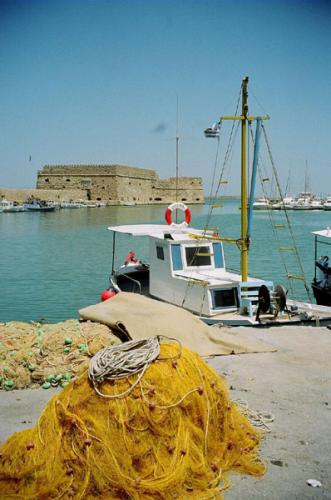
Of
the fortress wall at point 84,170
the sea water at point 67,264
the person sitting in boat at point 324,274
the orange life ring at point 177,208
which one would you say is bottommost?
the sea water at point 67,264

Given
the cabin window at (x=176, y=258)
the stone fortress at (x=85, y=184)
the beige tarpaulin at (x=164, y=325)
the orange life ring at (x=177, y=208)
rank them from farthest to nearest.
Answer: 1. the stone fortress at (x=85, y=184)
2. the orange life ring at (x=177, y=208)
3. the cabin window at (x=176, y=258)
4. the beige tarpaulin at (x=164, y=325)

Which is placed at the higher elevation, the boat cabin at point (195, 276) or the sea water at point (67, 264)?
the boat cabin at point (195, 276)

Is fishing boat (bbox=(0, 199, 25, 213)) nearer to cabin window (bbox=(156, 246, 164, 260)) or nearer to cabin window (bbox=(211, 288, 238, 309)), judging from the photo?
cabin window (bbox=(156, 246, 164, 260))

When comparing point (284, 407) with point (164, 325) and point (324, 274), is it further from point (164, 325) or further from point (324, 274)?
point (324, 274)

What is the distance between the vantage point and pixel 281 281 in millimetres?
27656

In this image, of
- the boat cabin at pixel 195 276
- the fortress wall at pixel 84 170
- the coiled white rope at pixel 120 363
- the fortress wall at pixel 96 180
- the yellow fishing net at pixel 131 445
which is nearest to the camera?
the yellow fishing net at pixel 131 445

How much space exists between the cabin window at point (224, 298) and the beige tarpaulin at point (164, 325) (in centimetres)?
348

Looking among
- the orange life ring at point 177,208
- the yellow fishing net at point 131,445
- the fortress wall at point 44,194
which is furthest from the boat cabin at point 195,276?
the fortress wall at point 44,194

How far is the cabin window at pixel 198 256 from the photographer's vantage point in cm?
1490

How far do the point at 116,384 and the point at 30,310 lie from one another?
1666 centimetres

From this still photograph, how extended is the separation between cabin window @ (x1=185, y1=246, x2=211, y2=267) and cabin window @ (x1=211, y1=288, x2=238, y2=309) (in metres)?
1.59

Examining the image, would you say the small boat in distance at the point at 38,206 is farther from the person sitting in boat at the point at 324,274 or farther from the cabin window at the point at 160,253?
the cabin window at the point at 160,253

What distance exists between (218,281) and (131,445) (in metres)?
9.10

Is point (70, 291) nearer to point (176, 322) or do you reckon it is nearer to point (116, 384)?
point (176, 322)
